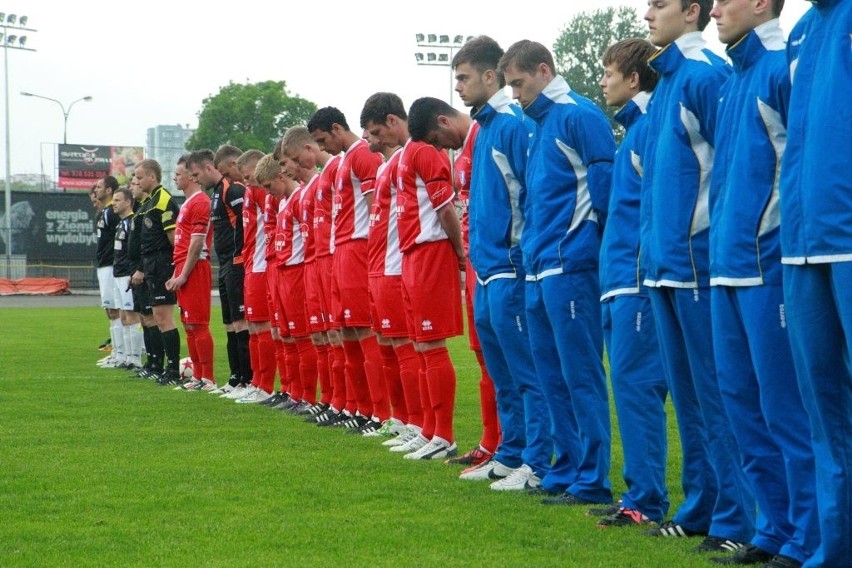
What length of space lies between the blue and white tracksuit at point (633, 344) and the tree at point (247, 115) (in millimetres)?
97669

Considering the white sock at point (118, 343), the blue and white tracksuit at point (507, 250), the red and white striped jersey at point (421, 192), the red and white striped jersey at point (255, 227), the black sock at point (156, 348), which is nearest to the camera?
the blue and white tracksuit at point (507, 250)

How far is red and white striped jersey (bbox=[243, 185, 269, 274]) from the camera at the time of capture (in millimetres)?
13414

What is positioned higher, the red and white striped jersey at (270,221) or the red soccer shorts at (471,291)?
the red and white striped jersey at (270,221)

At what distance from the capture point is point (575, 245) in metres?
6.58

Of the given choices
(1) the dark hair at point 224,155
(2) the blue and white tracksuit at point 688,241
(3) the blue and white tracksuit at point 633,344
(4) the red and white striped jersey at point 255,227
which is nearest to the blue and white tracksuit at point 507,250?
(3) the blue and white tracksuit at point 633,344

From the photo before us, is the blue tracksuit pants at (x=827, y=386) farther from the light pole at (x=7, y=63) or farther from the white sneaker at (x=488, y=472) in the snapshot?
the light pole at (x=7, y=63)

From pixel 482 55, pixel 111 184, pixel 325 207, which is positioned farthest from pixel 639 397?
pixel 111 184

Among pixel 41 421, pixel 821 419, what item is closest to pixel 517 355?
pixel 821 419

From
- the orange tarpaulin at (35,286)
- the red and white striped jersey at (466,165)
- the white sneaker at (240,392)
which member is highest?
the red and white striped jersey at (466,165)

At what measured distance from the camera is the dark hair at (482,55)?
25.5 feet

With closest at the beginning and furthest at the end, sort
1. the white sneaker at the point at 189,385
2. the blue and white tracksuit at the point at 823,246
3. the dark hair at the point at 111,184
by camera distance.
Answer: the blue and white tracksuit at the point at 823,246 → the white sneaker at the point at 189,385 → the dark hair at the point at 111,184

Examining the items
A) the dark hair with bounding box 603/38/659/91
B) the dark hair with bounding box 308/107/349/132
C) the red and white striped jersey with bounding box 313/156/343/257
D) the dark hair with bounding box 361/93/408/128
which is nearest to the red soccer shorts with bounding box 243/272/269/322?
the red and white striped jersey with bounding box 313/156/343/257

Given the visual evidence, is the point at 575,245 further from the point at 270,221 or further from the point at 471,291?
the point at 270,221

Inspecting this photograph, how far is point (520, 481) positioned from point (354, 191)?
3850 mm
